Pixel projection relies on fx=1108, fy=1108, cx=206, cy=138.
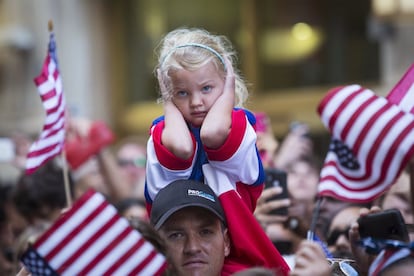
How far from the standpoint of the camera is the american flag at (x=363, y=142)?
4.27 m

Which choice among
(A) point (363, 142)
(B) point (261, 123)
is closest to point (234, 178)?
(A) point (363, 142)

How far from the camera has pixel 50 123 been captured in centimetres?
621

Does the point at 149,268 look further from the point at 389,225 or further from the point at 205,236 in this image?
the point at 389,225

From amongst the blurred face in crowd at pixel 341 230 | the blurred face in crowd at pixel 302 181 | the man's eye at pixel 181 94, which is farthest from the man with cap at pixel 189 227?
the blurred face in crowd at pixel 302 181

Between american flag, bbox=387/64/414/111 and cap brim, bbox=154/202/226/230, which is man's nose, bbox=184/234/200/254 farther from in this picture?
american flag, bbox=387/64/414/111

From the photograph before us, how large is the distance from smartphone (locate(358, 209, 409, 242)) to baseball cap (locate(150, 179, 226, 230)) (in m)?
0.59

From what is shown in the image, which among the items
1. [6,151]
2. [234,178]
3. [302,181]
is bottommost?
[6,151]

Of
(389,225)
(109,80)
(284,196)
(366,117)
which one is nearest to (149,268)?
(389,225)

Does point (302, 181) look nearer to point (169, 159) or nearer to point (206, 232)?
point (169, 159)

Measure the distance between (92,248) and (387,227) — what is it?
1.07 metres

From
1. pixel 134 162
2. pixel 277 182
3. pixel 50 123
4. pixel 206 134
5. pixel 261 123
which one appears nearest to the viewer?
pixel 206 134

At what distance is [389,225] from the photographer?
4.00 metres

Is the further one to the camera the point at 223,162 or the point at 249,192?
the point at 249,192

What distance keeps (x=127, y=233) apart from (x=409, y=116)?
126 cm
